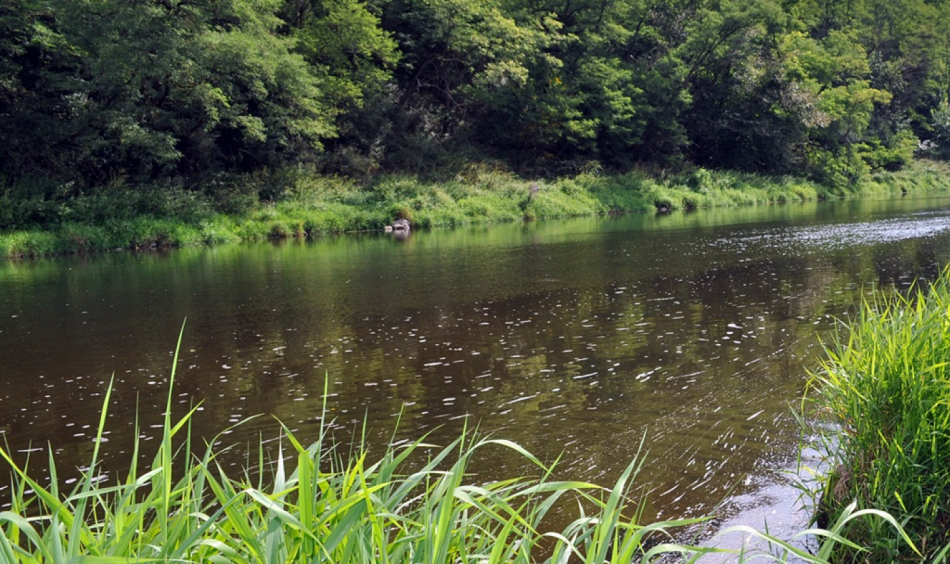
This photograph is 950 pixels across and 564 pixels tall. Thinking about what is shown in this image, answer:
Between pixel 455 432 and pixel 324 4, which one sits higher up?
pixel 324 4

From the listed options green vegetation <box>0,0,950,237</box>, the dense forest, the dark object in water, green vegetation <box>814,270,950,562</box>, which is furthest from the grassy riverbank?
green vegetation <box>814,270,950,562</box>

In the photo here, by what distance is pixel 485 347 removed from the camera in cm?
970

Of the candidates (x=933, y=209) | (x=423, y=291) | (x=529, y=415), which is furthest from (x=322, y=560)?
(x=933, y=209)

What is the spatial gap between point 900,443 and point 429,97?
127 feet

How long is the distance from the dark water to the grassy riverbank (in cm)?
543

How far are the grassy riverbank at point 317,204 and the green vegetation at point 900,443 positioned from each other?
2420cm

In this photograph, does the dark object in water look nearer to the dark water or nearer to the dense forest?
the dense forest

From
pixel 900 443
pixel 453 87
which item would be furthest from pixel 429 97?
pixel 900 443

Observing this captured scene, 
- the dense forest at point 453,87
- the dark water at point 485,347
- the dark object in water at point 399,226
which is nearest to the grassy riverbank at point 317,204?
the dark object in water at point 399,226

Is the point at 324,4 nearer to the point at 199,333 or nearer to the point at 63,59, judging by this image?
the point at 63,59

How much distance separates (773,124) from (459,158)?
65.6ft

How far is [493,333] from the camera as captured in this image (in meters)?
10.5

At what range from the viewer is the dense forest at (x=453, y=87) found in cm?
2755

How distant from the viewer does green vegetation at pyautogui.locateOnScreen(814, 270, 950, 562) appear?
150 inches
